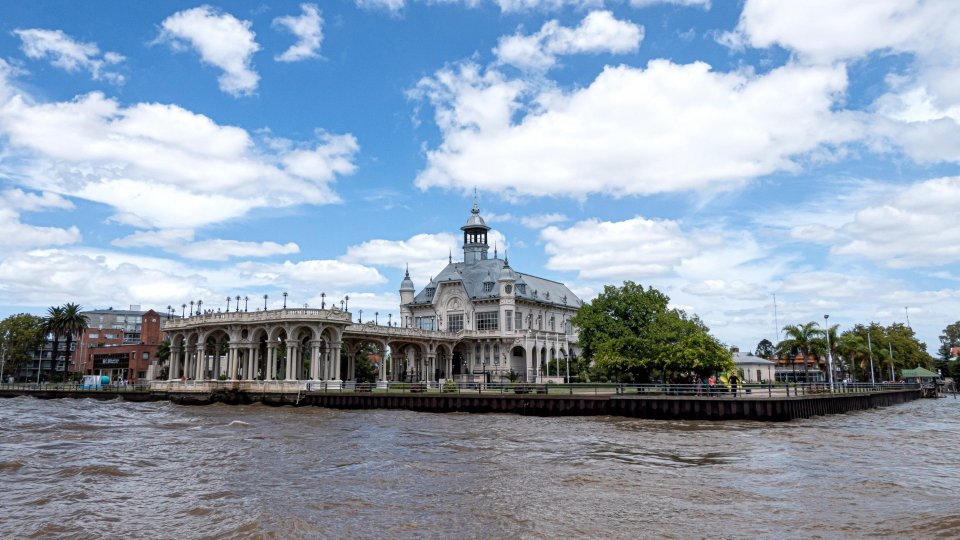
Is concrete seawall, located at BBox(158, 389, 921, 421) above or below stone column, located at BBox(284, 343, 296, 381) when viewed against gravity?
below

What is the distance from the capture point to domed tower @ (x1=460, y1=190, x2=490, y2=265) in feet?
332

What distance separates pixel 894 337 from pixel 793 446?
9806 centimetres

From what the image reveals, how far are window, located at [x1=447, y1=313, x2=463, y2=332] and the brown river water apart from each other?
170 feet

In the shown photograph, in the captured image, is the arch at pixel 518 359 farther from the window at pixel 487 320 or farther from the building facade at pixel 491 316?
the window at pixel 487 320

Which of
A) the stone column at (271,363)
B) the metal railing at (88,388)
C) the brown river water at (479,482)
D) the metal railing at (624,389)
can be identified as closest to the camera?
the brown river water at (479,482)

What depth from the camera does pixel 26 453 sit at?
95.1 feet

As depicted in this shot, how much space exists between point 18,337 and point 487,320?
81075 millimetres

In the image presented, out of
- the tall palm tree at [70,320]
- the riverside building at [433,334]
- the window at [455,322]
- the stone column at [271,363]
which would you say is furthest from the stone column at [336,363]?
the tall palm tree at [70,320]

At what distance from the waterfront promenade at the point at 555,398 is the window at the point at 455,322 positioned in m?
26.7

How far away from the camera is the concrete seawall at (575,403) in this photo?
4428 centimetres

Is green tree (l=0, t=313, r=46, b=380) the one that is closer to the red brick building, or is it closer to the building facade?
the red brick building

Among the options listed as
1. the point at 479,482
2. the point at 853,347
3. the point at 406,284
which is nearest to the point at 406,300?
the point at 406,284

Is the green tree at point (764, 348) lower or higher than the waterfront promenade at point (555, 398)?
higher

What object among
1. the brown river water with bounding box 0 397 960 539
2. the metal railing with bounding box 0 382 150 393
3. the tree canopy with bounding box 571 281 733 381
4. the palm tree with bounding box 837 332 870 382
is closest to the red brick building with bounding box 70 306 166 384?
the metal railing with bounding box 0 382 150 393
